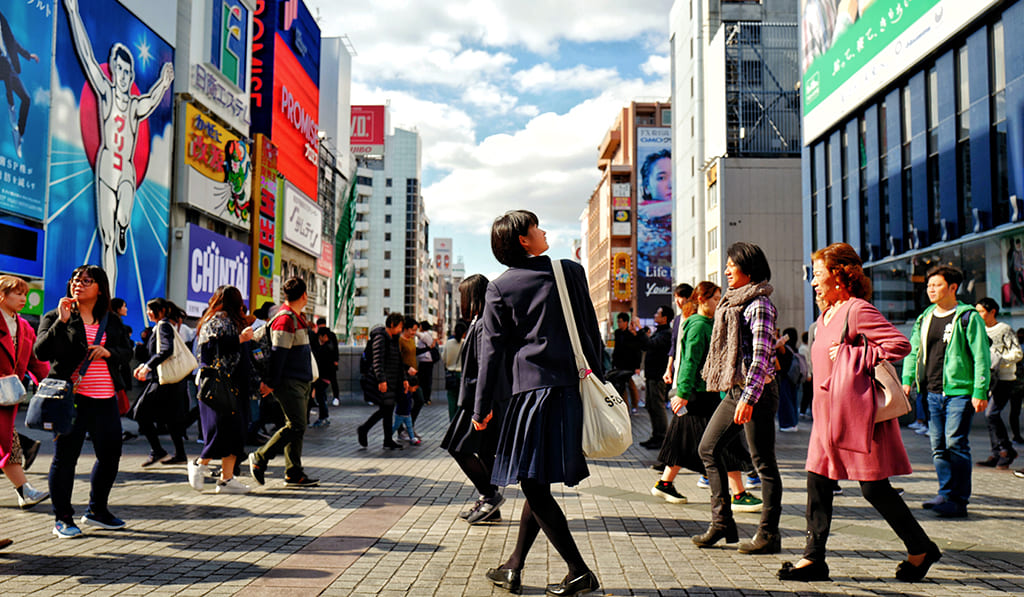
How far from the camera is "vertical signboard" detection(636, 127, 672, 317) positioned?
3105 inches

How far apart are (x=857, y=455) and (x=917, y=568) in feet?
2.09

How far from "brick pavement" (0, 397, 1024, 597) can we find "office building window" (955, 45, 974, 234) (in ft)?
56.0

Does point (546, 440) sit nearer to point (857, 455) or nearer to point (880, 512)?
point (857, 455)

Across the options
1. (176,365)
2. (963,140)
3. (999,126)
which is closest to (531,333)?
(176,365)

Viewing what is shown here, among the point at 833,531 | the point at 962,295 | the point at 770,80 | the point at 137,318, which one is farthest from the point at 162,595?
the point at 770,80

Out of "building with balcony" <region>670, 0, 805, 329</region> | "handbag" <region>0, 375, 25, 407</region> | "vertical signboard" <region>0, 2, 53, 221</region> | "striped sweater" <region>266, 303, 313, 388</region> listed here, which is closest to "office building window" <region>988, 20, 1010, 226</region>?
"striped sweater" <region>266, 303, 313, 388</region>

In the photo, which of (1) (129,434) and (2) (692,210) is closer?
(1) (129,434)

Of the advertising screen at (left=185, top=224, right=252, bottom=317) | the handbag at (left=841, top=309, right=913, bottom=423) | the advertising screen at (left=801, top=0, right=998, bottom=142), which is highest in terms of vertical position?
the advertising screen at (left=801, top=0, right=998, bottom=142)

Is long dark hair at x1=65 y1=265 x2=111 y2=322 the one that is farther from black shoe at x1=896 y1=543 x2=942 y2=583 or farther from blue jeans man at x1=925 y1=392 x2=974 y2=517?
blue jeans man at x1=925 y1=392 x2=974 y2=517

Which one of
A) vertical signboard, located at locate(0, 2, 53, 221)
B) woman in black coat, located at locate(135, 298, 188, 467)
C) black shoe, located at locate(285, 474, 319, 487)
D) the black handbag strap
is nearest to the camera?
the black handbag strap

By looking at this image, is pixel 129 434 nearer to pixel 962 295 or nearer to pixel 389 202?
pixel 962 295

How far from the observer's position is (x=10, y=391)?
4988 mm

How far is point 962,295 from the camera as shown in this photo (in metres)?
20.9

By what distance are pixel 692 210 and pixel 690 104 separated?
707 cm
